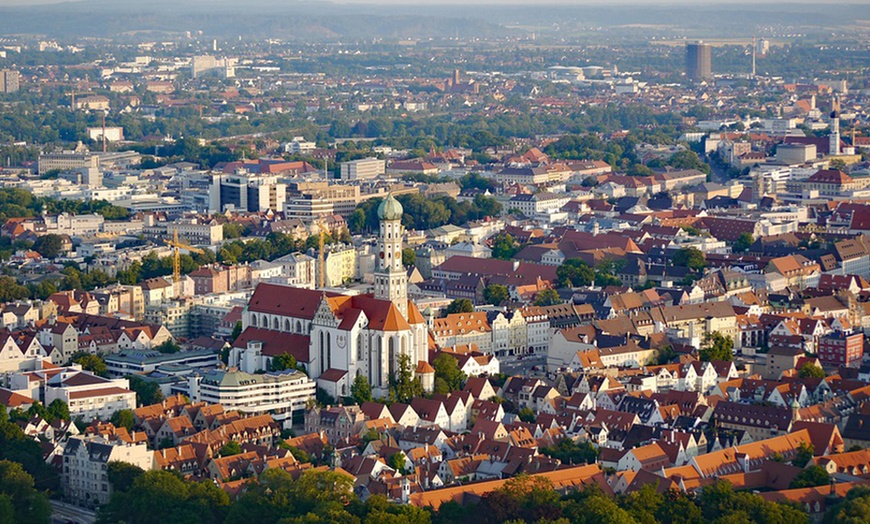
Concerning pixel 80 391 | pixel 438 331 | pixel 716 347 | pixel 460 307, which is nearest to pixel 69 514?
pixel 80 391

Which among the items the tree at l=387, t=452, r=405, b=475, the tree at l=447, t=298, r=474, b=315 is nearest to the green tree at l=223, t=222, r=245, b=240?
the tree at l=447, t=298, r=474, b=315

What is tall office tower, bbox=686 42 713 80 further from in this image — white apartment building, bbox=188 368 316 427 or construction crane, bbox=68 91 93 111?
white apartment building, bbox=188 368 316 427

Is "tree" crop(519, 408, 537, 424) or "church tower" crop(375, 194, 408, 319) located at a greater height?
"church tower" crop(375, 194, 408, 319)

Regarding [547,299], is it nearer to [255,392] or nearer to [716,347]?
[716,347]

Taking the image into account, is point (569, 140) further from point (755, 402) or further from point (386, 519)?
point (386, 519)

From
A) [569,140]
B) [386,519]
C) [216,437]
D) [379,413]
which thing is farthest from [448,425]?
[569,140]

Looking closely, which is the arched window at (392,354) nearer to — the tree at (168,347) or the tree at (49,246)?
the tree at (168,347)
